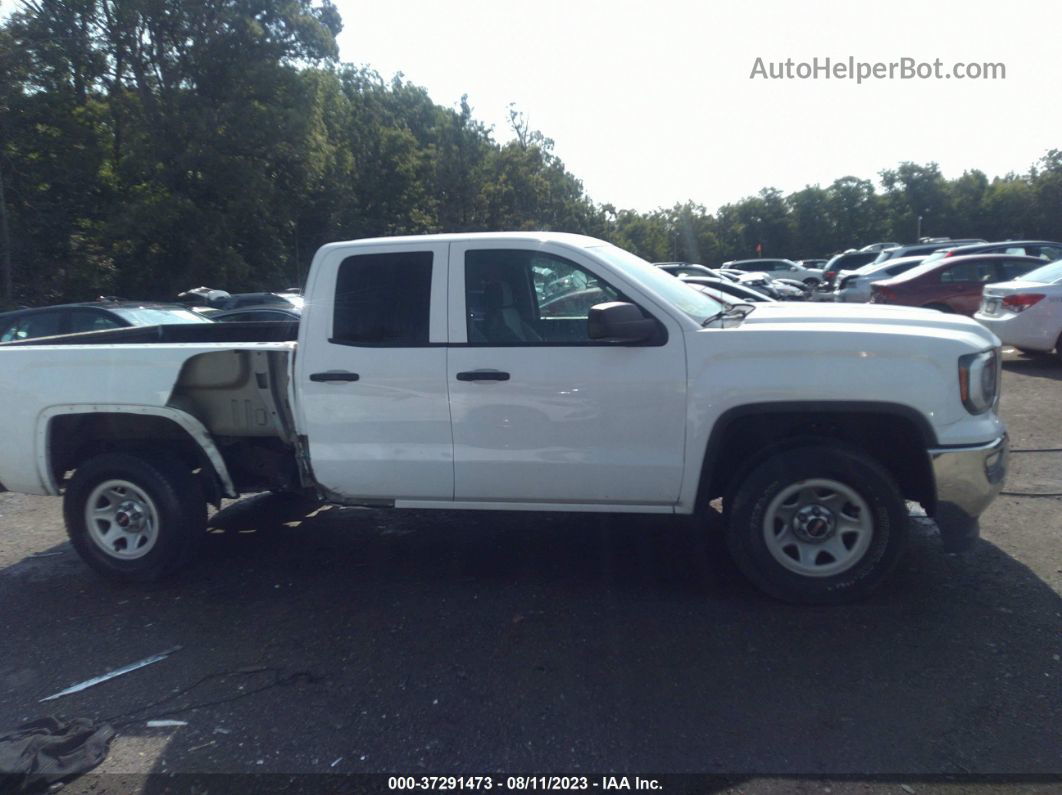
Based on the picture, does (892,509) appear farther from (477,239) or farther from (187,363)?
(187,363)

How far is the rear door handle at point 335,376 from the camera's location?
5016 mm

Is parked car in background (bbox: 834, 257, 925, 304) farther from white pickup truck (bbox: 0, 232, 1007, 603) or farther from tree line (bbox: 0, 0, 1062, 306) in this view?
tree line (bbox: 0, 0, 1062, 306)

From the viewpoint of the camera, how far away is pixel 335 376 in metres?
5.03

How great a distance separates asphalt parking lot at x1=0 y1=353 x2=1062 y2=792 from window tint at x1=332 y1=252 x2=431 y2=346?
1503 millimetres

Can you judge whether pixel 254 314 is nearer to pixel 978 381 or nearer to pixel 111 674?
pixel 111 674

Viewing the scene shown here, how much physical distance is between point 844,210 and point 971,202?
8.03 m

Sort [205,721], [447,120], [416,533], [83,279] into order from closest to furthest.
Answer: [205,721], [416,533], [83,279], [447,120]

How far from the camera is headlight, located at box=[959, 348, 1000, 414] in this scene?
4410mm

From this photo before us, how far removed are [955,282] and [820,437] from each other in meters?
12.0

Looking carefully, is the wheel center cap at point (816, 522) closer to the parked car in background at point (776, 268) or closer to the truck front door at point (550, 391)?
the truck front door at point (550, 391)

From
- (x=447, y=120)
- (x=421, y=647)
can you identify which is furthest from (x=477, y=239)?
(x=447, y=120)

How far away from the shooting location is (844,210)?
6250 centimetres

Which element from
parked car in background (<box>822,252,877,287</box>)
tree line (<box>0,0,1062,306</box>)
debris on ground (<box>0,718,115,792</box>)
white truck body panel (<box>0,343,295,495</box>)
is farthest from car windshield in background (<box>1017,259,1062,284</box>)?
tree line (<box>0,0,1062,306</box>)

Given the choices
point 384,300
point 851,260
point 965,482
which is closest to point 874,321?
point 965,482
